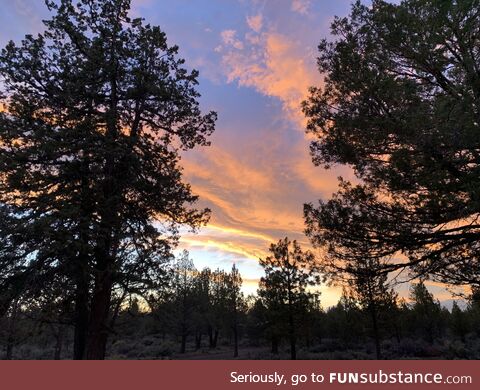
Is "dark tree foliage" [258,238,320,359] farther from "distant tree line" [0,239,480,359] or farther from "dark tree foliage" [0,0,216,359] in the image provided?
"dark tree foliage" [0,0,216,359]

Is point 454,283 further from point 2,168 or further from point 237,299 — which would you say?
point 237,299

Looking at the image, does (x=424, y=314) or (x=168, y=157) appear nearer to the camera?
(x=168, y=157)

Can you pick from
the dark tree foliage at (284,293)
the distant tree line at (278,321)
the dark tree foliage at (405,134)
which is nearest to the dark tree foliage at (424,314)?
the distant tree line at (278,321)

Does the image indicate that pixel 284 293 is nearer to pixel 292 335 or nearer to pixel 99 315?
pixel 292 335

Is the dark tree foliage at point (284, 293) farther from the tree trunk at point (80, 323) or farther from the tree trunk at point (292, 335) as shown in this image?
the tree trunk at point (80, 323)

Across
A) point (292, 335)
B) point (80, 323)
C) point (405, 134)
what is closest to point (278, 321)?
point (292, 335)

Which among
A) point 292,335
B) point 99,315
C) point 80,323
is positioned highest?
point 99,315

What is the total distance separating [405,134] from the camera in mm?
8906

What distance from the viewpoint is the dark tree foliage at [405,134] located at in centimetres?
811

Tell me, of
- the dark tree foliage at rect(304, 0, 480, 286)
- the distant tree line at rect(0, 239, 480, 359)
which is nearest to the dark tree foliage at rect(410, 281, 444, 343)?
the distant tree line at rect(0, 239, 480, 359)

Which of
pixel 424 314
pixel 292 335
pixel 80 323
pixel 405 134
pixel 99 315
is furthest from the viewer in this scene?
pixel 424 314

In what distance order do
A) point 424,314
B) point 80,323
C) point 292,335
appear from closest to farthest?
point 80,323 < point 292,335 < point 424,314

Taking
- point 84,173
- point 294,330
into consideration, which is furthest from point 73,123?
point 294,330

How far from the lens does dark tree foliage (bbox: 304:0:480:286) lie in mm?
8109
